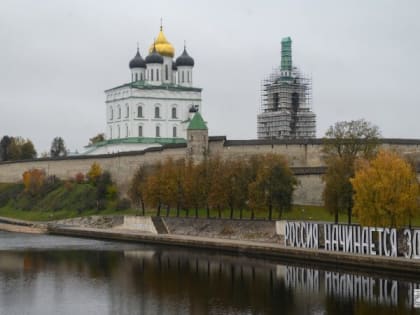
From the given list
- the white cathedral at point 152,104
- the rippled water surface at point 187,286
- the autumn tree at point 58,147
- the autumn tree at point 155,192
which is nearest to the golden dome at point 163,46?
the white cathedral at point 152,104

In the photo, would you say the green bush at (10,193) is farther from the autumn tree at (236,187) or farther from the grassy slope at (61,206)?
the autumn tree at (236,187)

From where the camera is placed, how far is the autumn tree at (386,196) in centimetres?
3234

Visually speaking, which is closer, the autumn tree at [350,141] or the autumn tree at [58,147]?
the autumn tree at [350,141]

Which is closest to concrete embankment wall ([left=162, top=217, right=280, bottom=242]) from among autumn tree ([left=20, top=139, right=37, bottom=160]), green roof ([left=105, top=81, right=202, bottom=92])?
green roof ([left=105, top=81, right=202, bottom=92])

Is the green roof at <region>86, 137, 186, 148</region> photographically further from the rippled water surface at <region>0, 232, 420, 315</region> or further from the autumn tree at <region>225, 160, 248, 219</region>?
the rippled water surface at <region>0, 232, 420, 315</region>

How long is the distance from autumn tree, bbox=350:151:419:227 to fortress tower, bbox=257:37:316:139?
133 feet

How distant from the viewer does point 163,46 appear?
252ft

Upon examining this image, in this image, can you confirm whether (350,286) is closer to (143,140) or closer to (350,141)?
(350,141)

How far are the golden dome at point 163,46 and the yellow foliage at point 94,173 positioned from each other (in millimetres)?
16602

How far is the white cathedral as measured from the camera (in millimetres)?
71938

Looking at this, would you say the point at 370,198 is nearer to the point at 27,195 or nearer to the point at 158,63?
the point at 27,195

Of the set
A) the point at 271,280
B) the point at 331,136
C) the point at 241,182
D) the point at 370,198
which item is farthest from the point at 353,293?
the point at 331,136

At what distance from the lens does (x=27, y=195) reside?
66000mm

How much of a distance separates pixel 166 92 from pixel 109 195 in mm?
16404
